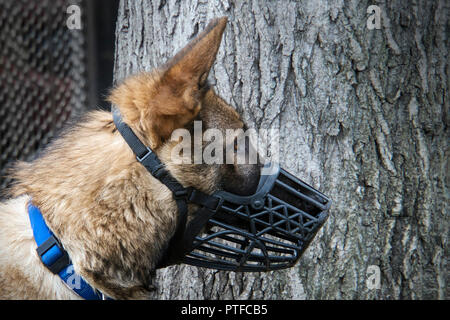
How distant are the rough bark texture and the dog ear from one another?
31.9 inches

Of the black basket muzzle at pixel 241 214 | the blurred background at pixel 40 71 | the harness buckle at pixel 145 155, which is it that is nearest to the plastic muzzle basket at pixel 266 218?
the black basket muzzle at pixel 241 214

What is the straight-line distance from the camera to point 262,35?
247cm

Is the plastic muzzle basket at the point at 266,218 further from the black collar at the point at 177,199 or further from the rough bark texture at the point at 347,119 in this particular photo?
the rough bark texture at the point at 347,119

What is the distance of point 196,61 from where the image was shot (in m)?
1.62

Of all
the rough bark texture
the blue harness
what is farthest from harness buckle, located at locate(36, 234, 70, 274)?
the rough bark texture

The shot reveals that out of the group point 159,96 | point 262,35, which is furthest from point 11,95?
point 159,96

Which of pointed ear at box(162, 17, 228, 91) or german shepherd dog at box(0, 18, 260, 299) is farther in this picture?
german shepherd dog at box(0, 18, 260, 299)

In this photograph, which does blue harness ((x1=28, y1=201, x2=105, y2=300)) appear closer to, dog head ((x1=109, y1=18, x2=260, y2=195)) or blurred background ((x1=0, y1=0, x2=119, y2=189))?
dog head ((x1=109, y1=18, x2=260, y2=195))

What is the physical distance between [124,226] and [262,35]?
1.36 metres

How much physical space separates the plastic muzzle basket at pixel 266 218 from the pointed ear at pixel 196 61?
0.51 metres

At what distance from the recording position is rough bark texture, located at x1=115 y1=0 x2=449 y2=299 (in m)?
2.47

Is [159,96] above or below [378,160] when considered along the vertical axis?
above

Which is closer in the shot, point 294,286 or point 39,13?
point 294,286
